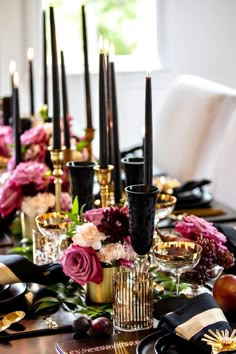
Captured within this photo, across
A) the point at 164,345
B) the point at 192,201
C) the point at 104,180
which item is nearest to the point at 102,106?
the point at 104,180

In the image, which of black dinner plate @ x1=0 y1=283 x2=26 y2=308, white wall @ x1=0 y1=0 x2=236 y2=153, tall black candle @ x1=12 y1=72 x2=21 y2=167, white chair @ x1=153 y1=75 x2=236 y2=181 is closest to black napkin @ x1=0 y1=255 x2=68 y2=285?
black dinner plate @ x1=0 y1=283 x2=26 y2=308

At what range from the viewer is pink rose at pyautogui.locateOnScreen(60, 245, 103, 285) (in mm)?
1257

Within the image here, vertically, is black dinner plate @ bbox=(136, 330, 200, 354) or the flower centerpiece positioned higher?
the flower centerpiece

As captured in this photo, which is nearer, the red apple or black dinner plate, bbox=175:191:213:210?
the red apple

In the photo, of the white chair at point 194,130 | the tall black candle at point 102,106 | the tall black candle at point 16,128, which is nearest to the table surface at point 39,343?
the tall black candle at point 102,106

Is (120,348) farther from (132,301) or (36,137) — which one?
(36,137)

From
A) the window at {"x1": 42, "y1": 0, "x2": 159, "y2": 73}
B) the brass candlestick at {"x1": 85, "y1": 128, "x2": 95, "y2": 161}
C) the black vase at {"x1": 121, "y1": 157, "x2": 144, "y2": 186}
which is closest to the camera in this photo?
the black vase at {"x1": 121, "y1": 157, "x2": 144, "y2": 186}

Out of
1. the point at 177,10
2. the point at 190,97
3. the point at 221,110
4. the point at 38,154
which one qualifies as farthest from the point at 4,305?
the point at 177,10

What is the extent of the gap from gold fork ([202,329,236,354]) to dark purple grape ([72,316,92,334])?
0.20 metres

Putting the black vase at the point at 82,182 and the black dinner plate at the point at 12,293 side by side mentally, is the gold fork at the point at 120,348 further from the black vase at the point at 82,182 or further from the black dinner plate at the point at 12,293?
the black vase at the point at 82,182

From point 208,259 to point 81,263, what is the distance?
0.67 ft

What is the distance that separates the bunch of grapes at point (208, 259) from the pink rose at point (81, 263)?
0.17 meters

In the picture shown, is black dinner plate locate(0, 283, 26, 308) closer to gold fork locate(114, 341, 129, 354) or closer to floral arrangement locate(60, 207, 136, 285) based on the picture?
floral arrangement locate(60, 207, 136, 285)

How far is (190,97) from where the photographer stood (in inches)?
116
